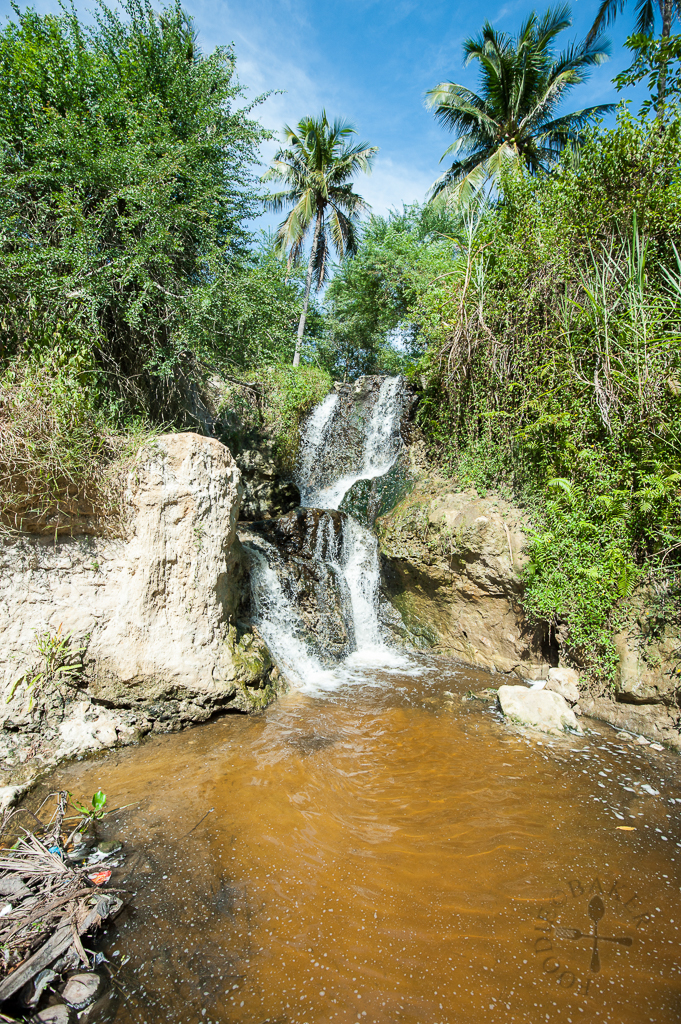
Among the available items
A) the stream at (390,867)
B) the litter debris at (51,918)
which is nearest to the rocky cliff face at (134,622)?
the stream at (390,867)

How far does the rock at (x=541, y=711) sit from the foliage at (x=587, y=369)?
0.62 metres

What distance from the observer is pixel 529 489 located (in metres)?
6.05

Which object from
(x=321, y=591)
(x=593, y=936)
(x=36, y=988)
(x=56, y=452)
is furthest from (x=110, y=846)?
(x=321, y=591)

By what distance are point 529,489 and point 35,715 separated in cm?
625

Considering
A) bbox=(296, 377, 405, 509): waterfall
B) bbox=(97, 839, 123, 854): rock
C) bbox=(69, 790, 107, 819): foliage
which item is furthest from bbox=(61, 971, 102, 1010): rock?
bbox=(296, 377, 405, 509): waterfall

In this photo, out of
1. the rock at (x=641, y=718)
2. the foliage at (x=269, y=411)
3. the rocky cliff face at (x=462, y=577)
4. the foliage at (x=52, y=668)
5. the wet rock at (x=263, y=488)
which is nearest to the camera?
the foliage at (x=52, y=668)

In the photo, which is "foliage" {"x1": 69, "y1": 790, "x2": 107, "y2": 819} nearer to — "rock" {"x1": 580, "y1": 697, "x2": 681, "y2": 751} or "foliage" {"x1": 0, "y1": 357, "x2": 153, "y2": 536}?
"foliage" {"x1": 0, "y1": 357, "x2": 153, "y2": 536}

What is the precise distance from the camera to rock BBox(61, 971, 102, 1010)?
6.94 ft

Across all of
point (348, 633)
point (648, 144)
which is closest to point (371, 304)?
point (648, 144)

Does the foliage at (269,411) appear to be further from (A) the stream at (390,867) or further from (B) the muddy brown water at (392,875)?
(B) the muddy brown water at (392,875)

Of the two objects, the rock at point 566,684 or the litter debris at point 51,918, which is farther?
the rock at point 566,684

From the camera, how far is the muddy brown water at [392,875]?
2160mm

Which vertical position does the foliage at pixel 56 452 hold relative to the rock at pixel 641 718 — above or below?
above

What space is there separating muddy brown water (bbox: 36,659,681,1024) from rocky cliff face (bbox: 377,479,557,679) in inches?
62.6
